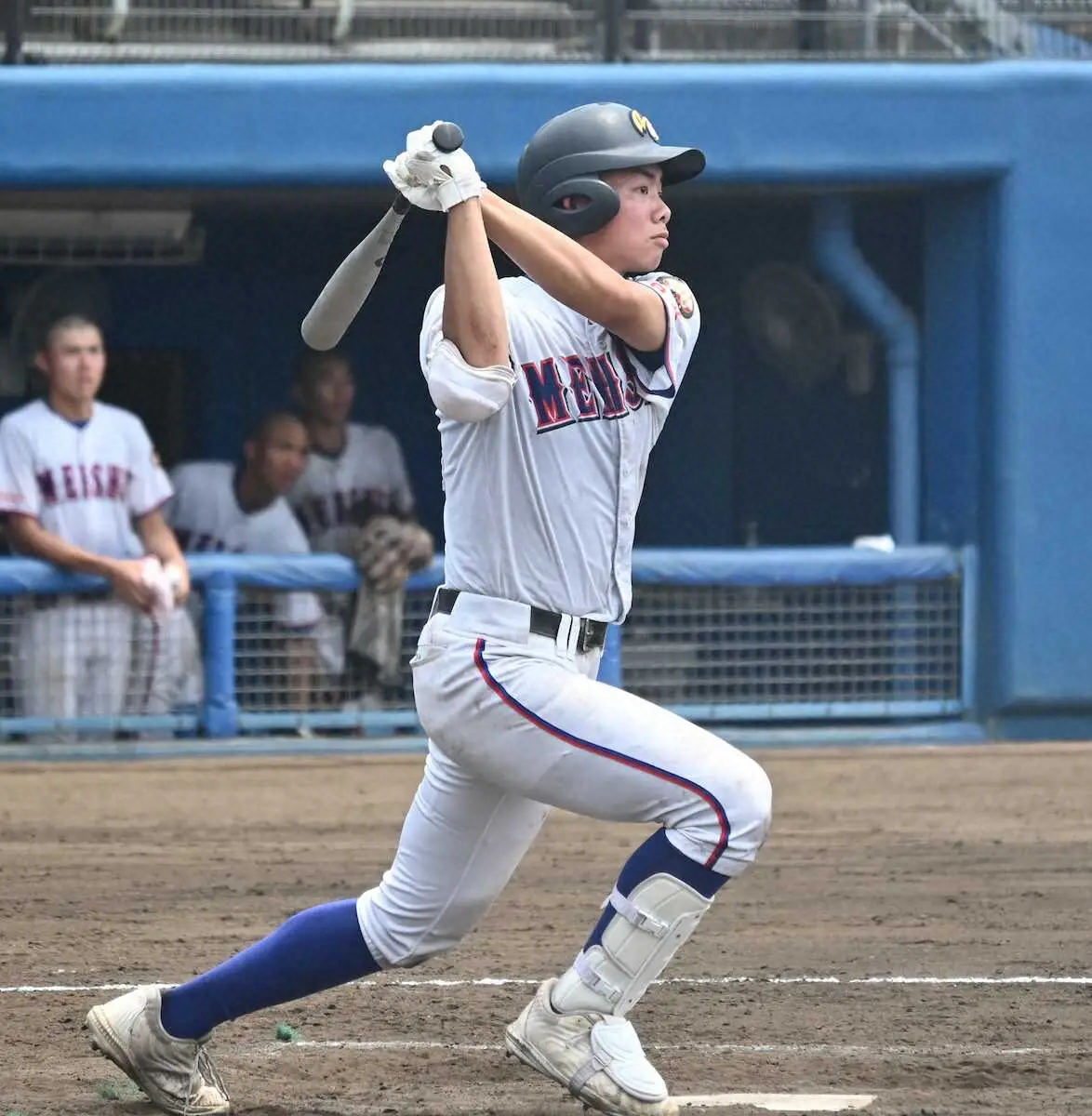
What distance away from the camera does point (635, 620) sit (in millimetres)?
9727

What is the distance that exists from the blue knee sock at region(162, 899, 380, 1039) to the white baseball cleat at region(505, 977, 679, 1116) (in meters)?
0.32

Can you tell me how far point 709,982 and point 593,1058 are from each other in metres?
1.54

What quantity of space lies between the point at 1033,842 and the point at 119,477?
12.8ft

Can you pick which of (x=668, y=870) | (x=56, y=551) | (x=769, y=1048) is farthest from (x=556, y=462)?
(x=56, y=551)

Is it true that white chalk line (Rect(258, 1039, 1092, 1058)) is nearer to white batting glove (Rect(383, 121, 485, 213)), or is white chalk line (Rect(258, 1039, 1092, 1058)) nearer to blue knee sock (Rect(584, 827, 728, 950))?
blue knee sock (Rect(584, 827, 728, 950))

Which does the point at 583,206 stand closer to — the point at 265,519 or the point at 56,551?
the point at 56,551

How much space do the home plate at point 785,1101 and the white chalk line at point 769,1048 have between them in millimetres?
364

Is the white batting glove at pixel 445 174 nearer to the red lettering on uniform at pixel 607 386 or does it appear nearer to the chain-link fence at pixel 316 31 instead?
the red lettering on uniform at pixel 607 386

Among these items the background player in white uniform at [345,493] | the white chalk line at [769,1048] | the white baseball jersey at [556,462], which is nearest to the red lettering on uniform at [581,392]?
the white baseball jersey at [556,462]

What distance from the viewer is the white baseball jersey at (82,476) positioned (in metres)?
8.88

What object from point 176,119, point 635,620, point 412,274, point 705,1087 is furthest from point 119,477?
point 705,1087

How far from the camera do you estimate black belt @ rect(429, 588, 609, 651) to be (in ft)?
12.5

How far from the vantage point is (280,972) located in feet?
13.1

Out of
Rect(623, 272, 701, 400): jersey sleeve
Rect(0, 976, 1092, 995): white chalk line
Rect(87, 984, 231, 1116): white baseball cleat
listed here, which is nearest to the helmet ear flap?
Rect(623, 272, 701, 400): jersey sleeve
